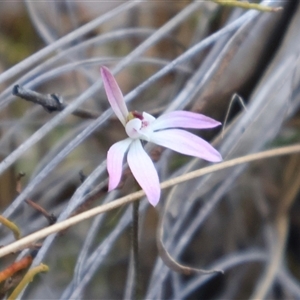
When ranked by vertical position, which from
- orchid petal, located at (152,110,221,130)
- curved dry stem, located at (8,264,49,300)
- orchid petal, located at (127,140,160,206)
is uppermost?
orchid petal, located at (152,110,221,130)

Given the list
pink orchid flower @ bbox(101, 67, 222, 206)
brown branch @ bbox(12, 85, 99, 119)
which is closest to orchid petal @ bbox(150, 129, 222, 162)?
pink orchid flower @ bbox(101, 67, 222, 206)

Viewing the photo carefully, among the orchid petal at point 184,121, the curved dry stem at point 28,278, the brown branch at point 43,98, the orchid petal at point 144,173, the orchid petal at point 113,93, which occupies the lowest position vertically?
the curved dry stem at point 28,278

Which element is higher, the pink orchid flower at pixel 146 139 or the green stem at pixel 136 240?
the pink orchid flower at pixel 146 139

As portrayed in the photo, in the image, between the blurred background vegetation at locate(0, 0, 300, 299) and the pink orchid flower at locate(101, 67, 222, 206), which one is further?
the blurred background vegetation at locate(0, 0, 300, 299)

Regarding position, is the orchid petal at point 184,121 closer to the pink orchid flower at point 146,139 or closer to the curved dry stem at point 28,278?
the pink orchid flower at point 146,139

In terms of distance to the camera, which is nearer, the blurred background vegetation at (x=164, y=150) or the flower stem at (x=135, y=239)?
the flower stem at (x=135, y=239)

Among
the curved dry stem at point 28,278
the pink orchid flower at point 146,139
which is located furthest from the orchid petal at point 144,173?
the curved dry stem at point 28,278

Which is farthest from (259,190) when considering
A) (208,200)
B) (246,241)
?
(208,200)

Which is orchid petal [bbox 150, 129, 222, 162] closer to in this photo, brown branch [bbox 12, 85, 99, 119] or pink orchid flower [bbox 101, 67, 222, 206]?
pink orchid flower [bbox 101, 67, 222, 206]

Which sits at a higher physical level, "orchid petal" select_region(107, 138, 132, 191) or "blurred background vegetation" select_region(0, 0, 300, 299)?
"blurred background vegetation" select_region(0, 0, 300, 299)
